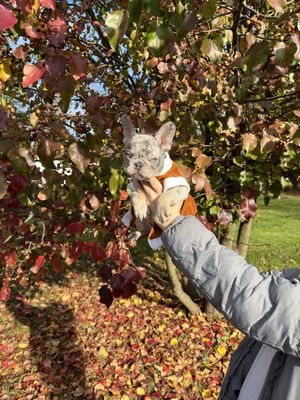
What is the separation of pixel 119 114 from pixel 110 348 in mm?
3083

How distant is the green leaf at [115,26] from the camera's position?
128 cm

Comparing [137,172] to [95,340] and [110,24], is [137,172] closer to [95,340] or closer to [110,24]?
[110,24]

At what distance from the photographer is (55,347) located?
4.64 meters

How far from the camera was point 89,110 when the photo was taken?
7.16 feet

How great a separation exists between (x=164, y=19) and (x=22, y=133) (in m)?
0.87

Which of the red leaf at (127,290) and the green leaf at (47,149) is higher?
the green leaf at (47,149)

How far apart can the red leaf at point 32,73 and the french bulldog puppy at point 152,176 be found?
50 centimetres

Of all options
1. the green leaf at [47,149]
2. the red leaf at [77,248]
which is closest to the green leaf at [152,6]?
the green leaf at [47,149]

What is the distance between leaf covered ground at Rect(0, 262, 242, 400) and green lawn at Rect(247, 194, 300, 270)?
1658 millimetres

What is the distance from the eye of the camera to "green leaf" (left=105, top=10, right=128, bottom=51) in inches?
50.3

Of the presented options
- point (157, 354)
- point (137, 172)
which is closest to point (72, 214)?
point (137, 172)

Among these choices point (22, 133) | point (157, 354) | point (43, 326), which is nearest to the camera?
point (22, 133)

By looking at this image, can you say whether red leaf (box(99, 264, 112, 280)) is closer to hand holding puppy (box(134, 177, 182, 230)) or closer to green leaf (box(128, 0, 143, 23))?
hand holding puppy (box(134, 177, 182, 230))

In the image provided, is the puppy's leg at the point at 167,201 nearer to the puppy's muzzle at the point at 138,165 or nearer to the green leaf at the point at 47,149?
the puppy's muzzle at the point at 138,165
